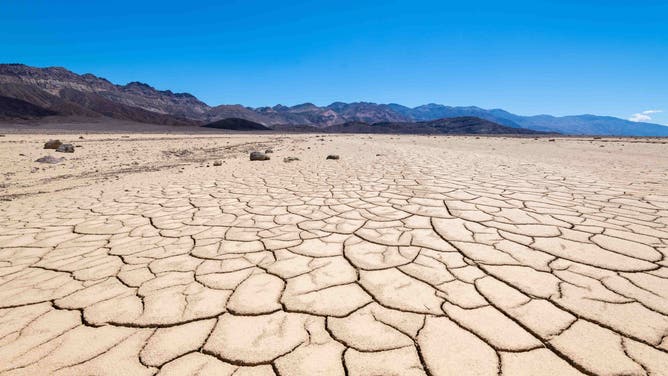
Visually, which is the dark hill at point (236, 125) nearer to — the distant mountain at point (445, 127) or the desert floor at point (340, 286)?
the distant mountain at point (445, 127)

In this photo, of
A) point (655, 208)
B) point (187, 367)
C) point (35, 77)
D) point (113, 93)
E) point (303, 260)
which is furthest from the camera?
point (113, 93)

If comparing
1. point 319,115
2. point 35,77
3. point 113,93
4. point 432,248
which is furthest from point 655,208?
point 319,115

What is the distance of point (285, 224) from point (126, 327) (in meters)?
1.34

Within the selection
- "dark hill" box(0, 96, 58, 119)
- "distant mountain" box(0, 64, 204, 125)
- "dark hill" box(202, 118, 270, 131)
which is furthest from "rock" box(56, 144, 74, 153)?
"distant mountain" box(0, 64, 204, 125)

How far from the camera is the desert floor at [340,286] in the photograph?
1.09 metres

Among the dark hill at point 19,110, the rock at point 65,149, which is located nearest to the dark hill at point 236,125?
the dark hill at point 19,110

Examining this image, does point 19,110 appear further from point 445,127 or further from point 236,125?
point 445,127

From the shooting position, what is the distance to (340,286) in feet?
5.05

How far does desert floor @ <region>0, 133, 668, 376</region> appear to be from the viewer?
109cm

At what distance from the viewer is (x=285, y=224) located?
2512 mm

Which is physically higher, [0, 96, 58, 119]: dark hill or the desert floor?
[0, 96, 58, 119]: dark hill

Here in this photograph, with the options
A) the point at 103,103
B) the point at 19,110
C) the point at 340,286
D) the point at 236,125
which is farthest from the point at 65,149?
the point at 103,103

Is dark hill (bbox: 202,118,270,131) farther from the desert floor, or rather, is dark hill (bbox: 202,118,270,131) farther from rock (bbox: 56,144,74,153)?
the desert floor

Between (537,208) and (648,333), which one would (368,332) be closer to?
(648,333)
